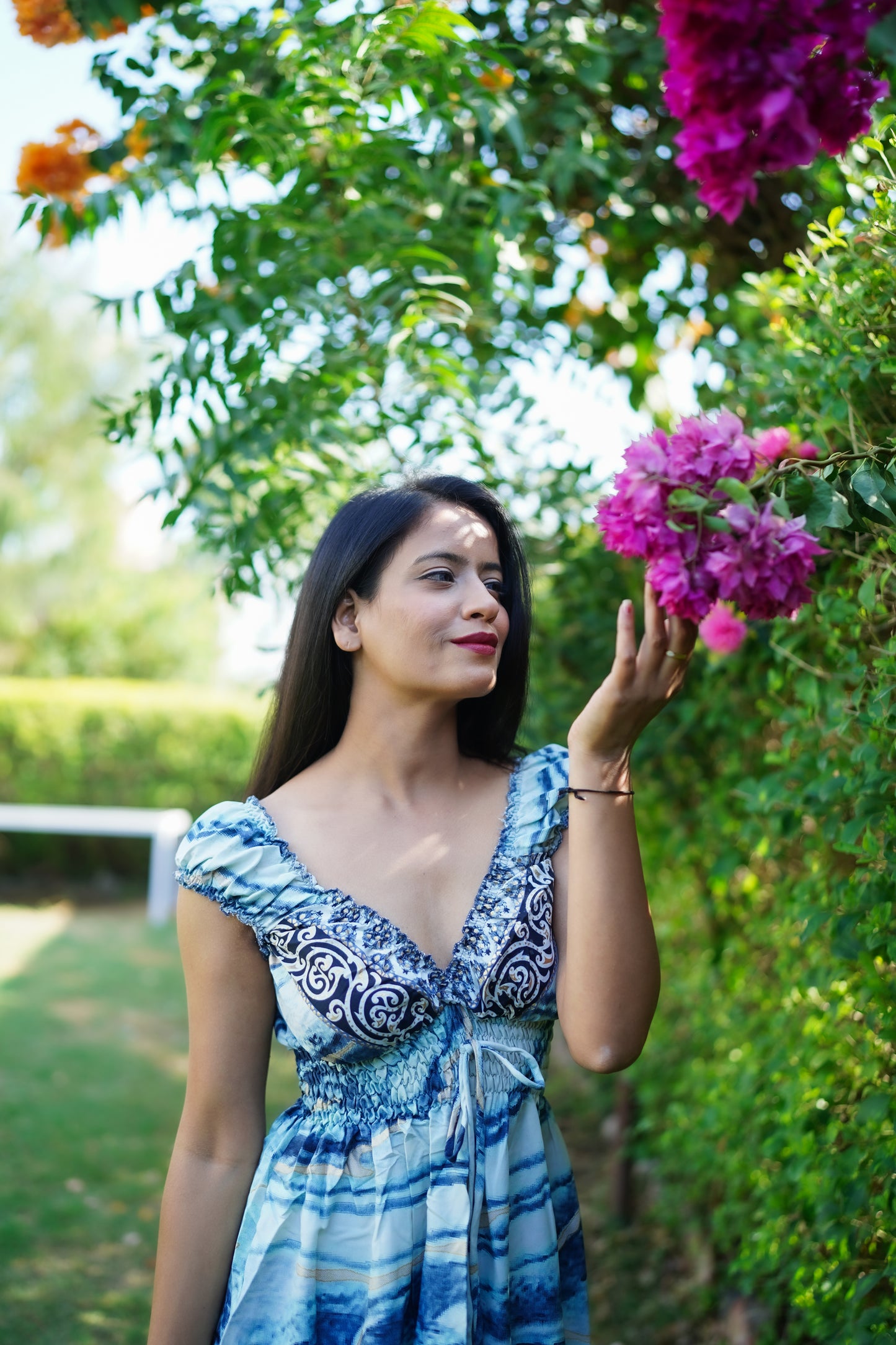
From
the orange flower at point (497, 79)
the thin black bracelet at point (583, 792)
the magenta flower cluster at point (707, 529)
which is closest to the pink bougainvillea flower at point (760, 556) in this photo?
the magenta flower cluster at point (707, 529)

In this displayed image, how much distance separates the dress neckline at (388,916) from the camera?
5.16 ft

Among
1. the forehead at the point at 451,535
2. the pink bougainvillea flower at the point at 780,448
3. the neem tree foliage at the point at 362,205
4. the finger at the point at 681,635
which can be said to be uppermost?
the neem tree foliage at the point at 362,205

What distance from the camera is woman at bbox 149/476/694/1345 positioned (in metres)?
1.51

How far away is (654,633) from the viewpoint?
4.28 feet

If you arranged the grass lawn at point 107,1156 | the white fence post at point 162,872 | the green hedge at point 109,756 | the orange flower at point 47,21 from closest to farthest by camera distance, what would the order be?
the orange flower at point 47,21 → the grass lawn at point 107,1156 → the white fence post at point 162,872 → the green hedge at point 109,756

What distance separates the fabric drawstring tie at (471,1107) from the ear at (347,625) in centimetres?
66

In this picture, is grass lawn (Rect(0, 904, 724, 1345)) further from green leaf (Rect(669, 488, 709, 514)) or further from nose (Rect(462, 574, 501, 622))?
green leaf (Rect(669, 488, 709, 514))

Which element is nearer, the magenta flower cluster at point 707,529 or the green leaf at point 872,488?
the magenta flower cluster at point 707,529

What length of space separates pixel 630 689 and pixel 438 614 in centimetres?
40

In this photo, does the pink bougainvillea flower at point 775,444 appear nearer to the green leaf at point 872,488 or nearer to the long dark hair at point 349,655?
the green leaf at point 872,488

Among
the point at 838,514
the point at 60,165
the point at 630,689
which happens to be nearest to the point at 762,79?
the point at 838,514

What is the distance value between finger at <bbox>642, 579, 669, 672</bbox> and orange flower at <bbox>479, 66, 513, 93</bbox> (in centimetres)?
A: 137

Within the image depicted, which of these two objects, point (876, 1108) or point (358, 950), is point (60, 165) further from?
point (876, 1108)

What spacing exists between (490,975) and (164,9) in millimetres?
2210
